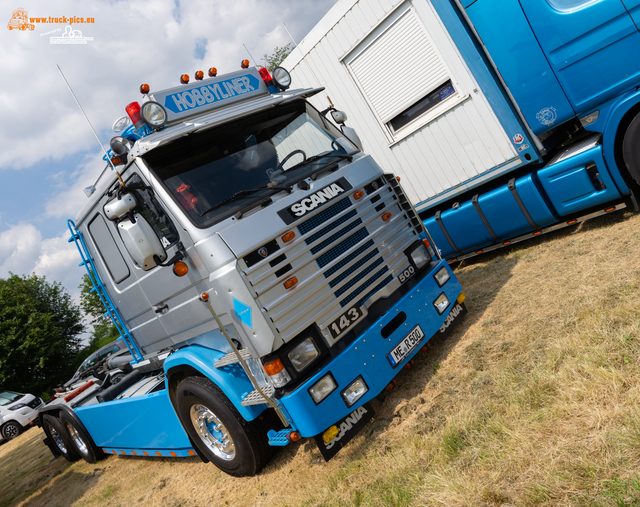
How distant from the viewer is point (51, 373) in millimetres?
22953

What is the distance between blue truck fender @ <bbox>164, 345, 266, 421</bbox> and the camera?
3.33 metres

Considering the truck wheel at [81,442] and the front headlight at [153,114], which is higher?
the front headlight at [153,114]

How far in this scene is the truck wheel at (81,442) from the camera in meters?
5.93

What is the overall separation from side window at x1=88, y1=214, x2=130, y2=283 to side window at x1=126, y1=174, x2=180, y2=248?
965 mm

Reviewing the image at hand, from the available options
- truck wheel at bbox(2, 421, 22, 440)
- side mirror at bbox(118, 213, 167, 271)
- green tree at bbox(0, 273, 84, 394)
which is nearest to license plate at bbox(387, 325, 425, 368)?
side mirror at bbox(118, 213, 167, 271)

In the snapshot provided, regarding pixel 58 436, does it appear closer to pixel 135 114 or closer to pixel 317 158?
pixel 135 114

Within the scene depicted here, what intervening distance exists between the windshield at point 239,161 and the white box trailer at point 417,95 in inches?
78.3

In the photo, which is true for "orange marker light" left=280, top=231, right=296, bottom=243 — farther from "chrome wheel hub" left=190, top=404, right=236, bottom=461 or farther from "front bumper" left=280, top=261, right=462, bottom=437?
"chrome wheel hub" left=190, top=404, right=236, bottom=461

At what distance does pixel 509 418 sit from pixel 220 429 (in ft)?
7.78

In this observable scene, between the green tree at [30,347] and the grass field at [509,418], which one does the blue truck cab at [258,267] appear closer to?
the grass field at [509,418]

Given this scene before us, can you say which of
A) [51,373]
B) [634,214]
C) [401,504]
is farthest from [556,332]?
[51,373]

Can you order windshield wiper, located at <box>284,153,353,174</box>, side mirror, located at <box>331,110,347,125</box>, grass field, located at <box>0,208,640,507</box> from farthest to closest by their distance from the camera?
side mirror, located at <box>331,110,347,125</box> < windshield wiper, located at <box>284,153,353,174</box> < grass field, located at <box>0,208,640,507</box>

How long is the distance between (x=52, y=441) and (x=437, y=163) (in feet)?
24.0

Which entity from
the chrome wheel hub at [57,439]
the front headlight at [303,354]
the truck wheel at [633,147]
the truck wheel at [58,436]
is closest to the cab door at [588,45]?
the truck wheel at [633,147]
